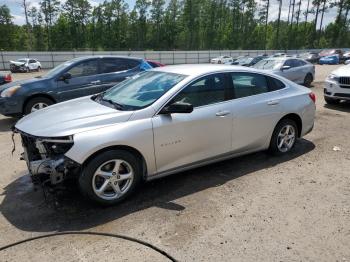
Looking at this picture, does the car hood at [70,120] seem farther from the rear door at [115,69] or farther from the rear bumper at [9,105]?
the rear door at [115,69]

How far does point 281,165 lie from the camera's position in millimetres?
5500

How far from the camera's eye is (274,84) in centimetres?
565

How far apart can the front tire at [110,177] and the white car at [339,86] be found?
7790mm

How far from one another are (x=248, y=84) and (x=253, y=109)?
409mm

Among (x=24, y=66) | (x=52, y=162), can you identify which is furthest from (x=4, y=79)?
(x=24, y=66)

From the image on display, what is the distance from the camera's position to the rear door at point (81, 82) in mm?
8523

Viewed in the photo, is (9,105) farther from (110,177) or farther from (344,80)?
(344,80)

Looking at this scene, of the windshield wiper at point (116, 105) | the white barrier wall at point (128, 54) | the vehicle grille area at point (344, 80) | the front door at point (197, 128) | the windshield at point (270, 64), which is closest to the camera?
the front door at point (197, 128)

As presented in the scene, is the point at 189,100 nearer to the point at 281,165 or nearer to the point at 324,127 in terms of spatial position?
the point at 281,165

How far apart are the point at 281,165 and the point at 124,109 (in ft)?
8.88

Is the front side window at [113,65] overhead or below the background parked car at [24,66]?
overhead

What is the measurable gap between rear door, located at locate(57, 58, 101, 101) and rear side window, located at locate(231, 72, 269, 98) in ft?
15.2

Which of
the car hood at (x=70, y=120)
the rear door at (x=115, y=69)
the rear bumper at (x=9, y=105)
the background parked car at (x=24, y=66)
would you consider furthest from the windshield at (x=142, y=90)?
the background parked car at (x=24, y=66)

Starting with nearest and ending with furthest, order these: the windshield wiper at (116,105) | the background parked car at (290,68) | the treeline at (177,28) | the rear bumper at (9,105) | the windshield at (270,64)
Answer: the windshield wiper at (116,105) → the rear bumper at (9,105) → the background parked car at (290,68) → the windshield at (270,64) → the treeline at (177,28)
